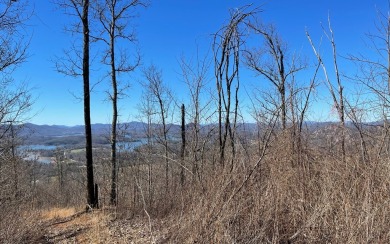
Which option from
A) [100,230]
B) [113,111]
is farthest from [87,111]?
[100,230]

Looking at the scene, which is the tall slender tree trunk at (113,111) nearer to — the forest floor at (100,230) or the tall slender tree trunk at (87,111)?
the tall slender tree trunk at (87,111)

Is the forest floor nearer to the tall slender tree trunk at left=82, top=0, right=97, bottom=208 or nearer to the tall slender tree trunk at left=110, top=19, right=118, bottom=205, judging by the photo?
the tall slender tree trunk at left=82, top=0, right=97, bottom=208

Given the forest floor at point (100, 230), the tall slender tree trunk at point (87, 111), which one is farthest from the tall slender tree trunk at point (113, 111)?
the forest floor at point (100, 230)

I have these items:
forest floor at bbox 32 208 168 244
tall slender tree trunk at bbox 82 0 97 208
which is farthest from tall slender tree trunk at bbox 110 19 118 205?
forest floor at bbox 32 208 168 244

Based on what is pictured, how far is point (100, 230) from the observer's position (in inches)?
322

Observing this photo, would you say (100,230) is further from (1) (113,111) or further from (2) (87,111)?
(1) (113,111)

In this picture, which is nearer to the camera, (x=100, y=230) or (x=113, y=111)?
(x=100, y=230)

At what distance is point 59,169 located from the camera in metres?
55.2

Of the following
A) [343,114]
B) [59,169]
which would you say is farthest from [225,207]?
[59,169]

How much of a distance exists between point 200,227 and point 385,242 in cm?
195

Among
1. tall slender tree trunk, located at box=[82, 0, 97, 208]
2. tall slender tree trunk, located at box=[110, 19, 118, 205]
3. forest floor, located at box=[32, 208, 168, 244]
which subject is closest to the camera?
forest floor, located at box=[32, 208, 168, 244]

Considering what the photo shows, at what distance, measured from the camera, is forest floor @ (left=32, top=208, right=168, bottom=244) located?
22.5ft

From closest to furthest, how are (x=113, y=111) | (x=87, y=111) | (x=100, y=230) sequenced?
(x=100, y=230), (x=87, y=111), (x=113, y=111)

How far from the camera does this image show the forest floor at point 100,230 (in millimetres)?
6850
